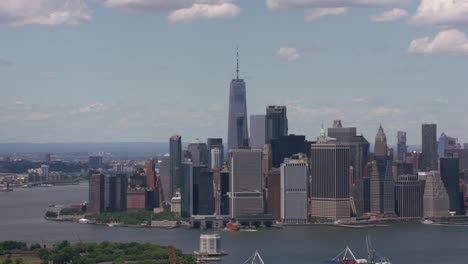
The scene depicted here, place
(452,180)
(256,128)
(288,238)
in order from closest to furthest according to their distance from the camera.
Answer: (288,238), (452,180), (256,128)

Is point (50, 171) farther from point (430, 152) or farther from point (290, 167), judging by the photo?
point (290, 167)

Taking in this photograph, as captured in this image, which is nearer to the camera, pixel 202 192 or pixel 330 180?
pixel 202 192

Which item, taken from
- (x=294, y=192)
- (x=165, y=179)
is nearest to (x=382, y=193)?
(x=294, y=192)

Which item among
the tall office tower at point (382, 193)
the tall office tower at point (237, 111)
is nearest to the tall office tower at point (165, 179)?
the tall office tower at point (382, 193)

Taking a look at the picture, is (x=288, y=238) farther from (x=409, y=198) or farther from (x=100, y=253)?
(x=409, y=198)

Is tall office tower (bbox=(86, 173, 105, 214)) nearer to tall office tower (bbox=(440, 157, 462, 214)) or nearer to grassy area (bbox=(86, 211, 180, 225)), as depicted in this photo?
grassy area (bbox=(86, 211, 180, 225))

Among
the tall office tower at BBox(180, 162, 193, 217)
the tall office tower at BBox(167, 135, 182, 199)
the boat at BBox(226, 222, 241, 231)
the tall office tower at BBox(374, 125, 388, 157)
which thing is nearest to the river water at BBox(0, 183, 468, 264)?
the boat at BBox(226, 222, 241, 231)
